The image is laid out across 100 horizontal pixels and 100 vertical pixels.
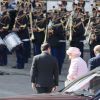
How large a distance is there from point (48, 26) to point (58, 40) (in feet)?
1.76

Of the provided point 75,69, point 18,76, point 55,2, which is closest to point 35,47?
point 18,76

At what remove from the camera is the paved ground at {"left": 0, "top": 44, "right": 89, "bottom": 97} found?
15277mm

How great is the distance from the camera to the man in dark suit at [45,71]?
1187 cm

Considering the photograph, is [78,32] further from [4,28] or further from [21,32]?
[4,28]

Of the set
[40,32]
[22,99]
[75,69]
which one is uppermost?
[22,99]

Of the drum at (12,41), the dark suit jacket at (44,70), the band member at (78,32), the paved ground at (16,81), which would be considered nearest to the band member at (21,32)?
the paved ground at (16,81)

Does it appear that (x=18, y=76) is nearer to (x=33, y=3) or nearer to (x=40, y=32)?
(x=40, y=32)

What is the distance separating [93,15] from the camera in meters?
18.8

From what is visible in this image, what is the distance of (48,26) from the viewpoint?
62.3ft

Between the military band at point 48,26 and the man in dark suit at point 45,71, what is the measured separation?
646 centimetres

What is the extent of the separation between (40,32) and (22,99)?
38.3ft

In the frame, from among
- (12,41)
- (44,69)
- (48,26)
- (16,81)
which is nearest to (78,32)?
(48,26)

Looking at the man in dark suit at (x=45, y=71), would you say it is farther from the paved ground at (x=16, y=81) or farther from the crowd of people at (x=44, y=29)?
the crowd of people at (x=44, y=29)

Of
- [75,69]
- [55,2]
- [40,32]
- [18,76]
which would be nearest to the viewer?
[75,69]
